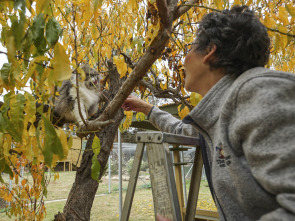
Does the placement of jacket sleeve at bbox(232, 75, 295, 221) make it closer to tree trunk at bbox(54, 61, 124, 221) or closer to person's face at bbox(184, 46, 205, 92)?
person's face at bbox(184, 46, 205, 92)

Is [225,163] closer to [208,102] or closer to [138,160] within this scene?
[208,102]

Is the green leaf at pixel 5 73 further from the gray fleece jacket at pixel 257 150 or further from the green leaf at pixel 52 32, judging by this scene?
the gray fleece jacket at pixel 257 150

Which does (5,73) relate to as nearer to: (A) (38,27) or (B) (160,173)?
(A) (38,27)

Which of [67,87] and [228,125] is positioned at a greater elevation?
[67,87]

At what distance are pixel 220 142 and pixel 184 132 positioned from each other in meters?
0.58

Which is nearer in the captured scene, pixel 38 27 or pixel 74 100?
pixel 38 27

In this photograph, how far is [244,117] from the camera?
62 centimetres

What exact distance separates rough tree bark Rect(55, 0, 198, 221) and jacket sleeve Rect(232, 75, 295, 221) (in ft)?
2.06

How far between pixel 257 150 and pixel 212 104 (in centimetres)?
27

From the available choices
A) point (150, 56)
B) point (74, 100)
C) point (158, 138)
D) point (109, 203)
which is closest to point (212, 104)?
point (158, 138)

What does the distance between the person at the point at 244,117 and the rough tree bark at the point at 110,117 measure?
270 mm

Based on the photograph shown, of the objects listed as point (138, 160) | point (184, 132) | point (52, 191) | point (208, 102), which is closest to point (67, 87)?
point (184, 132)

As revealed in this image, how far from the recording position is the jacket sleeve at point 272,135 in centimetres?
55

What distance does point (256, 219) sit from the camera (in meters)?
0.68
